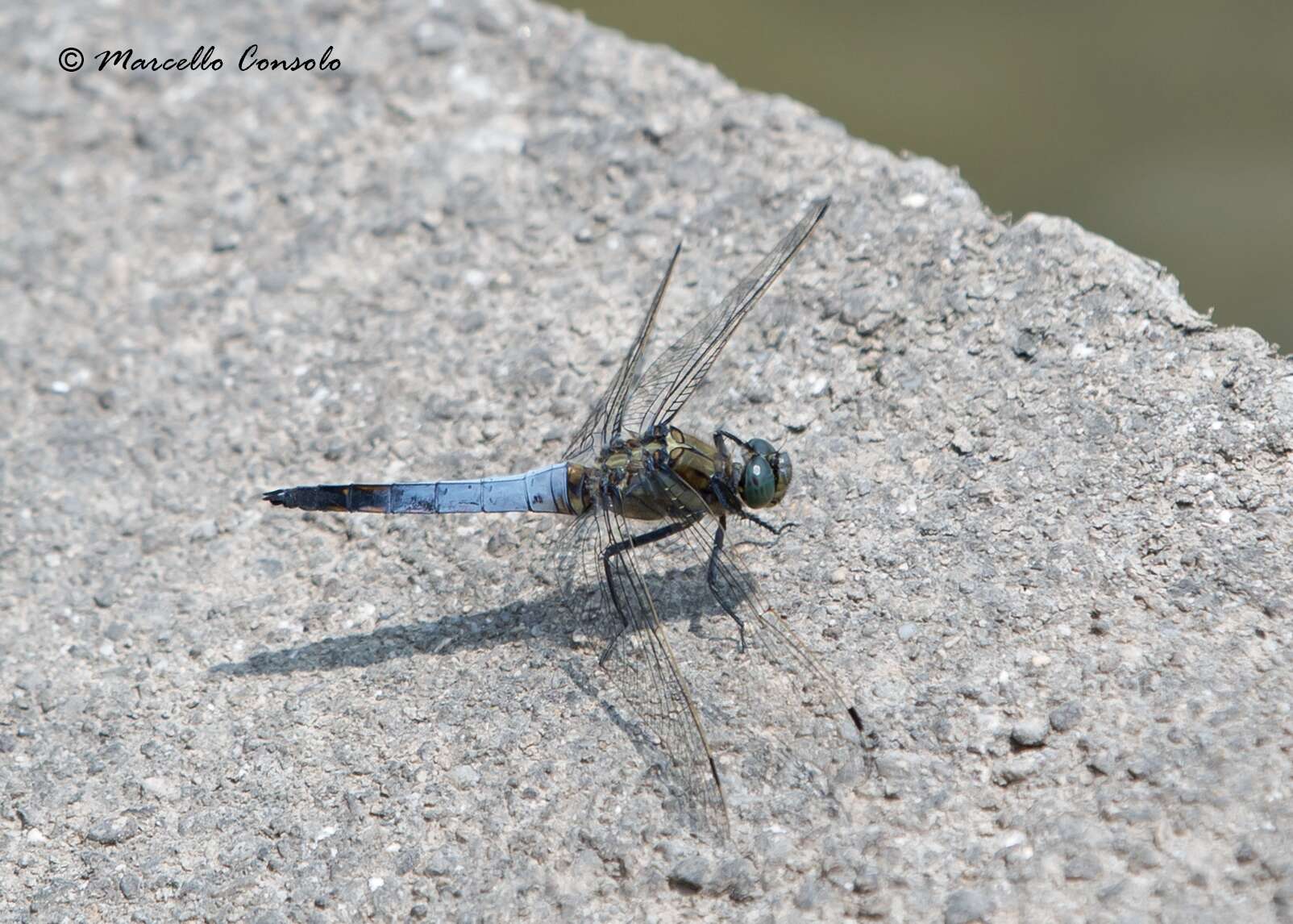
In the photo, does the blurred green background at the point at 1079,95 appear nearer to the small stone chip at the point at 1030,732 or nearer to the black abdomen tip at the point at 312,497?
the small stone chip at the point at 1030,732

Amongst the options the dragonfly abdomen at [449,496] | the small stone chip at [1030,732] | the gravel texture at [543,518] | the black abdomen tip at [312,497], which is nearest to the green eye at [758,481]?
the gravel texture at [543,518]

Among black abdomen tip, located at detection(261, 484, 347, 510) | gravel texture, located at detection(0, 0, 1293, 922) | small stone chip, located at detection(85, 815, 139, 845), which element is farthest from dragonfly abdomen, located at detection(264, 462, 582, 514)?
small stone chip, located at detection(85, 815, 139, 845)

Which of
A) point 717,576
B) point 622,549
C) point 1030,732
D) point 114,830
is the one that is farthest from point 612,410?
point 114,830

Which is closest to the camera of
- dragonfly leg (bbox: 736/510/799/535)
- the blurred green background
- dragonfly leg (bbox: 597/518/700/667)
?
dragonfly leg (bbox: 597/518/700/667)

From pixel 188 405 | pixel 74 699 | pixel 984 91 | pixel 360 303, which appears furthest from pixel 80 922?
pixel 984 91

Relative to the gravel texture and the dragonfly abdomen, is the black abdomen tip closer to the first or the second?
the dragonfly abdomen

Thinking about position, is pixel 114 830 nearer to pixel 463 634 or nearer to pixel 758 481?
pixel 463 634

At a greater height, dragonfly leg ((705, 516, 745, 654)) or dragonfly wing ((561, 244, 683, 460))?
dragonfly wing ((561, 244, 683, 460))

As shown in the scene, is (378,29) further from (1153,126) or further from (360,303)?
(1153,126)
